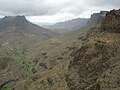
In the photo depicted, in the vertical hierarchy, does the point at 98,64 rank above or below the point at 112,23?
below

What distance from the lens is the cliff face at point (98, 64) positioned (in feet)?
A: 311

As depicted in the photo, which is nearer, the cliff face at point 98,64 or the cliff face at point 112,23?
the cliff face at point 98,64

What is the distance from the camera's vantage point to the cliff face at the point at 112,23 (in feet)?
417

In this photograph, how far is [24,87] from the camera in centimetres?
15175

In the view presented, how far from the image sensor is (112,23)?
13125 cm

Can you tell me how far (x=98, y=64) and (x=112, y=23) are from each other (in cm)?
2982

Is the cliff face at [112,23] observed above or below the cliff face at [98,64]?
above

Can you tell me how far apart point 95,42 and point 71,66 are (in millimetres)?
16626

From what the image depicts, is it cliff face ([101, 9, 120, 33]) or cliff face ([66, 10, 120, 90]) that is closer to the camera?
cliff face ([66, 10, 120, 90])

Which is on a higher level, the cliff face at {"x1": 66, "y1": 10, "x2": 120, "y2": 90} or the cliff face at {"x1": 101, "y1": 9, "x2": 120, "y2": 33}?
the cliff face at {"x1": 101, "y1": 9, "x2": 120, "y2": 33}

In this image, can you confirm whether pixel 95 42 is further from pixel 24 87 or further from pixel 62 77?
pixel 24 87

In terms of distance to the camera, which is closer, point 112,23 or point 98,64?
point 98,64

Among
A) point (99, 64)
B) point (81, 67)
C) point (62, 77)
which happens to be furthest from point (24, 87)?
point (99, 64)

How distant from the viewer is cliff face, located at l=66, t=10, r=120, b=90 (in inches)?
3733
